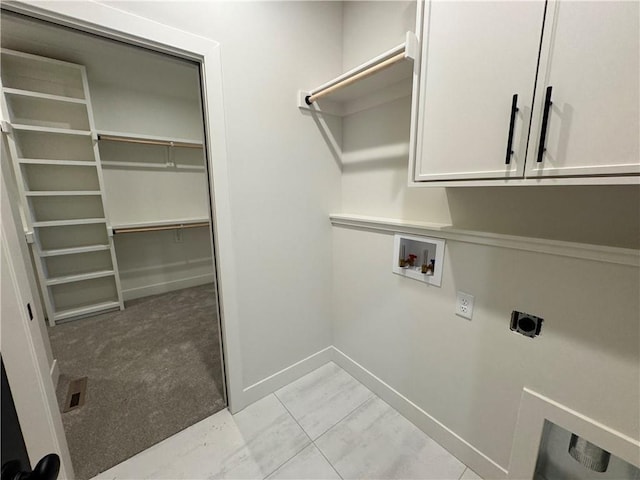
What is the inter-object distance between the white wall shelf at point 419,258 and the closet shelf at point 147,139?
118 inches

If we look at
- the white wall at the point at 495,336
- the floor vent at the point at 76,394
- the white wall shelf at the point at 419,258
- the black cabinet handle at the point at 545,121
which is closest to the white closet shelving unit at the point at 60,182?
the floor vent at the point at 76,394

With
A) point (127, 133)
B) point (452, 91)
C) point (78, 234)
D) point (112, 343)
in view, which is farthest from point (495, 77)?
point (78, 234)

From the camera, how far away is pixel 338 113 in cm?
184

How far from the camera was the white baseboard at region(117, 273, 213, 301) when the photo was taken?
337 centimetres

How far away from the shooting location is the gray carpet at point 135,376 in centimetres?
152

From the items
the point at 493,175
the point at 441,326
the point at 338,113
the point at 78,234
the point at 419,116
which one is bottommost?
the point at 441,326

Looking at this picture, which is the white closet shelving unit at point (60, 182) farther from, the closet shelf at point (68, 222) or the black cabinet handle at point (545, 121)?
the black cabinet handle at point (545, 121)

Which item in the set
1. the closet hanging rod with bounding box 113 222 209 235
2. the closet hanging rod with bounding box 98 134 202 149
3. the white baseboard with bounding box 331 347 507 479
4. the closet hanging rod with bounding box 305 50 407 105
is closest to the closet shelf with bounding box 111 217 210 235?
the closet hanging rod with bounding box 113 222 209 235

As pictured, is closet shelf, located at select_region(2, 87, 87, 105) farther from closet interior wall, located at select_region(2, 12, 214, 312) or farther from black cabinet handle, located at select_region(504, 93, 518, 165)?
black cabinet handle, located at select_region(504, 93, 518, 165)

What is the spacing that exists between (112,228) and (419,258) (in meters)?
3.17

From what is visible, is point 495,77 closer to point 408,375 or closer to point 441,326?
point 441,326

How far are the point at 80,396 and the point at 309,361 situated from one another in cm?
158

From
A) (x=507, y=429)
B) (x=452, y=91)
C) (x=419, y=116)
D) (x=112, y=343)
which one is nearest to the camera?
(x=452, y=91)

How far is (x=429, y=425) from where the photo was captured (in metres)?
1.53
